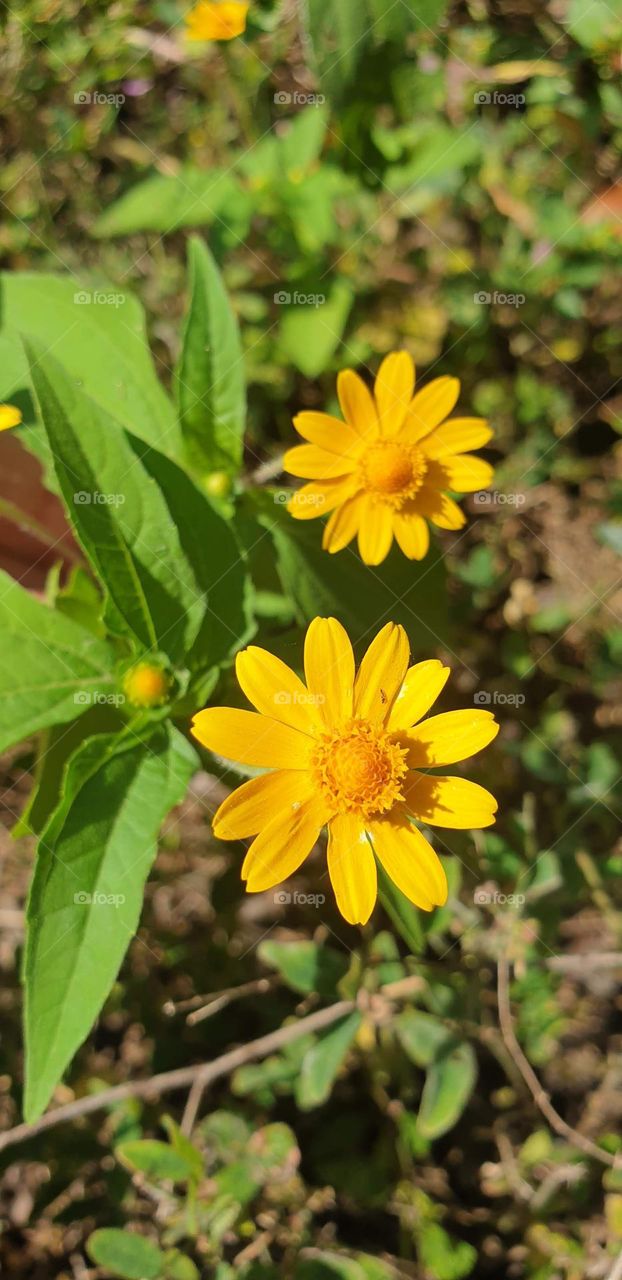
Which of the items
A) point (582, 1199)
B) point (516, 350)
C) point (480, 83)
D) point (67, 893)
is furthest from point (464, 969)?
point (480, 83)

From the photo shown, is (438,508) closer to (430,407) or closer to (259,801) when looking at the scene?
(430,407)

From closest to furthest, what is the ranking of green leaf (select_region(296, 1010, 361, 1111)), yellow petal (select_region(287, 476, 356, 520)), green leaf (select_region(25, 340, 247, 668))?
1. green leaf (select_region(25, 340, 247, 668))
2. yellow petal (select_region(287, 476, 356, 520))
3. green leaf (select_region(296, 1010, 361, 1111))

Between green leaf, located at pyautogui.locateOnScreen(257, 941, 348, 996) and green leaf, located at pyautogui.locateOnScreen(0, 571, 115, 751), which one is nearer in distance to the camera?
green leaf, located at pyautogui.locateOnScreen(0, 571, 115, 751)

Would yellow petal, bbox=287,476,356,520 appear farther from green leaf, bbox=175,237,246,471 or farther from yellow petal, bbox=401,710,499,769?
yellow petal, bbox=401,710,499,769

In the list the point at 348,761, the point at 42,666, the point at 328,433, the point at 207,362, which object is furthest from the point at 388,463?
the point at 42,666

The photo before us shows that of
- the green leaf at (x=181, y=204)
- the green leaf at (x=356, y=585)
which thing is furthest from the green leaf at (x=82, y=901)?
the green leaf at (x=181, y=204)

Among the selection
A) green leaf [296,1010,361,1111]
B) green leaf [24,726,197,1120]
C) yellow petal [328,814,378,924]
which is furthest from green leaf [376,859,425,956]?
green leaf [296,1010,361,1111]
